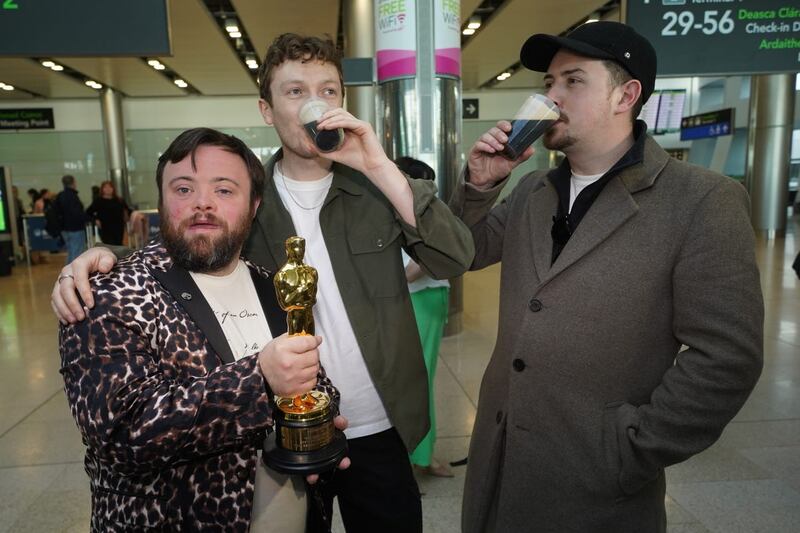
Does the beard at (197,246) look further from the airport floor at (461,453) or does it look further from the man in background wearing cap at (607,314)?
the airport floor at (461,453)

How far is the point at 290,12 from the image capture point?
956 cm

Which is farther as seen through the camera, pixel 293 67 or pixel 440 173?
pixel 440 173

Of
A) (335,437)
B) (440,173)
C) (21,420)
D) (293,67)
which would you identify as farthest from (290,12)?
(335,437)

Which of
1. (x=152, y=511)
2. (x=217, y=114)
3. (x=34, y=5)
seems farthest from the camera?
(x=217, y=114)

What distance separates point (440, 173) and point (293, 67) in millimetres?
3445

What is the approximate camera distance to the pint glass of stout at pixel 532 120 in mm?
1571

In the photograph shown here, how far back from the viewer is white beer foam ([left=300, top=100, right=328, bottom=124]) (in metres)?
1.47

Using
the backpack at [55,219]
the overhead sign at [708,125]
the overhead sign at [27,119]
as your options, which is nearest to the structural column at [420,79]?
the backpack at [55,219]

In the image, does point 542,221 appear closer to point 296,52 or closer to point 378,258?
point 378,258

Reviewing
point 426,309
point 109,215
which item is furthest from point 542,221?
point 109,215

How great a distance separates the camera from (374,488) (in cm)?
175

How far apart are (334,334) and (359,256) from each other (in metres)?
0.25

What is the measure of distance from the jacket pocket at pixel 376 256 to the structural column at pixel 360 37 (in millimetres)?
4839

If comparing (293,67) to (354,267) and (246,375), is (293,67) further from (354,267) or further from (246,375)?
(246,375)
